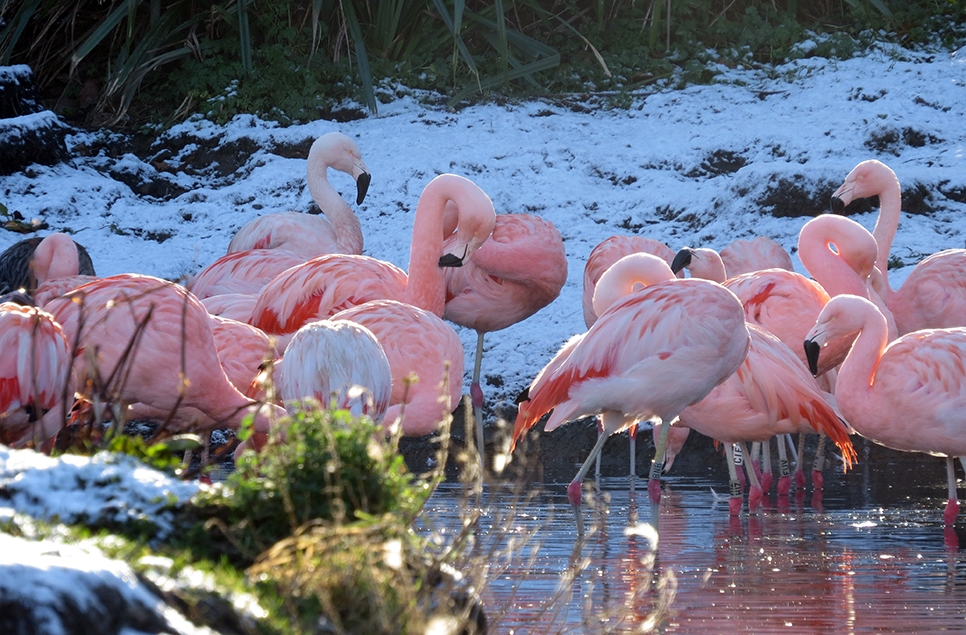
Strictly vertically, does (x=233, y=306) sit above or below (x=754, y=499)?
above

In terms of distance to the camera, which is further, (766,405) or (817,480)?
(817,480)

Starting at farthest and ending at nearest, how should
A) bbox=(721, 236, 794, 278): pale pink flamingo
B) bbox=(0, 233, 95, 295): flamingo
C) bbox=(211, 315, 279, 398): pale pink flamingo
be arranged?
1. bbox=(721, 236, 794, 278): pale pink flamingo
2. bbox=(0, 233, 95, 295): flamingo
3. bbox=(211, 315, 279, 398): pale pink flamingo

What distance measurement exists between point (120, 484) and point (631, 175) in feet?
24.4

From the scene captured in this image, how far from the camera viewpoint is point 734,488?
5332 millimetres

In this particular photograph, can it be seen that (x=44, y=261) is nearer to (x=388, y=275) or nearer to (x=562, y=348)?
(x=388, y=275)

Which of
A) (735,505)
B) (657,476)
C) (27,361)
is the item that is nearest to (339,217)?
(735,505)

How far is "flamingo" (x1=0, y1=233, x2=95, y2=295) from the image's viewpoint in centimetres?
680

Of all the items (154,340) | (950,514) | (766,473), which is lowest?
(950,514)

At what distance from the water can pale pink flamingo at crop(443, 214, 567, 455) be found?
130 centimetres

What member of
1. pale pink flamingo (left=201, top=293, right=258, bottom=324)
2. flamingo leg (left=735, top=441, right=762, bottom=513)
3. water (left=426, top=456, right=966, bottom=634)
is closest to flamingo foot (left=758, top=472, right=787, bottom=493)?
water (left=426, top=456, right=966, bottom=634)

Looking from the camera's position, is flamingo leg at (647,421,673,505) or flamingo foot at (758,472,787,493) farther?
flamingo foot at (758,472,787,493)

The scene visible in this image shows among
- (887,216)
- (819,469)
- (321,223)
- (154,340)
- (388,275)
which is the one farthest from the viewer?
(321,223)

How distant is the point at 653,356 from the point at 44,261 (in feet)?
13.0

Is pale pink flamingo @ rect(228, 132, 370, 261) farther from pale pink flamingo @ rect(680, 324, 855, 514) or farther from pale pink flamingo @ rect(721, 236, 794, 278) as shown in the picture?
pale pink flamingo @ rect(680, 324, 855, 514)
